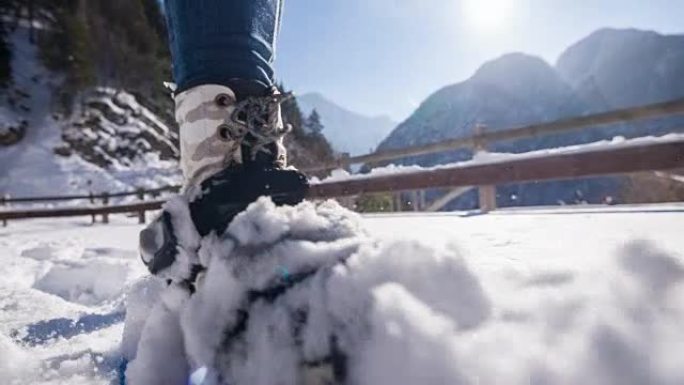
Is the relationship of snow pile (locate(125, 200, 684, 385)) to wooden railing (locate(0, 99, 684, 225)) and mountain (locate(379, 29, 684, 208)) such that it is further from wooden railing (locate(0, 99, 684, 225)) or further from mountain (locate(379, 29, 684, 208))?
mountain (locate(379, 29, 684, 208))

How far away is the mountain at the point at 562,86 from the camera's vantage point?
146ft

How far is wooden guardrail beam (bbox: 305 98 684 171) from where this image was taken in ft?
8.80

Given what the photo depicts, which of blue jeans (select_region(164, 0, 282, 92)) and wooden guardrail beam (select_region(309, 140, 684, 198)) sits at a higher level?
blue jeans (select_region(164, 0, 282, 92))

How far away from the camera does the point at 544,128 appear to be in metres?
3.45

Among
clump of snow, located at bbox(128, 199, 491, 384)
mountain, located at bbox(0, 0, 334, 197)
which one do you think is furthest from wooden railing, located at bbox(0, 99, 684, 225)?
mountain, located at bbox(0, 0, 334, 197)

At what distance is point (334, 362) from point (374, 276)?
75mm

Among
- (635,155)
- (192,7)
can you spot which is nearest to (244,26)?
(192,7)

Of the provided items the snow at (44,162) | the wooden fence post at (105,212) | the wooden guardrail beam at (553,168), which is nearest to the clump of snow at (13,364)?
the wooden guardrail beam at (553,168)

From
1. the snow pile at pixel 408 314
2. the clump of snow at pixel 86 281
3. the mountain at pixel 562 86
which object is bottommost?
the clump of snow at pixel 86 281

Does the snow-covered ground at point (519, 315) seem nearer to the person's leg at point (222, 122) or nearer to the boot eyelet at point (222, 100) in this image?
the person's leg at point (222, 122)

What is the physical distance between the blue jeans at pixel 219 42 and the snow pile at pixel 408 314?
33cm

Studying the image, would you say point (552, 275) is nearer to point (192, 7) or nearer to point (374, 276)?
point (374, 276)

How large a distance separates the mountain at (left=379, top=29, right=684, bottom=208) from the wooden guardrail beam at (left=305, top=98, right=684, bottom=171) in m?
36.1

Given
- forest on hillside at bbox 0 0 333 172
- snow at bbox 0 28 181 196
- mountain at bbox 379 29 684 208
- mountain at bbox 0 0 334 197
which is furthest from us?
mountain at bbox 379 29 684 208
